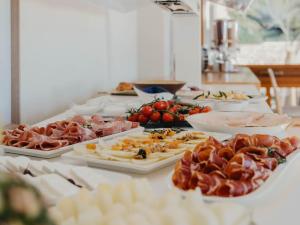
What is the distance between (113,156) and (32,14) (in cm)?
138

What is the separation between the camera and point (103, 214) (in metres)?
0.49

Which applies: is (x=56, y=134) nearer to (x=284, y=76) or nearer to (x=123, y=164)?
(x=123, y=164)

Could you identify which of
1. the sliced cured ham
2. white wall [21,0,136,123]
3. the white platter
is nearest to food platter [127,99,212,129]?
the sliced cured ham

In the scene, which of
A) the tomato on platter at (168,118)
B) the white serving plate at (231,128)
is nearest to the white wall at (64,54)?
the tomato on platter at (168,118)

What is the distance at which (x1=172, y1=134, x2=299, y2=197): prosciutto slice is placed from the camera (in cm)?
68

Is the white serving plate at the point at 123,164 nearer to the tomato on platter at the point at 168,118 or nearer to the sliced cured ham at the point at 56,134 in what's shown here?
the sliced cured ham at the point at 56,134

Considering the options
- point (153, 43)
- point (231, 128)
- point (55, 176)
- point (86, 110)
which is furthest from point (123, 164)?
point (153, 43)

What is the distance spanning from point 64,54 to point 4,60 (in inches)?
23.5

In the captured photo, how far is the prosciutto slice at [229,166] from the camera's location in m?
0.68

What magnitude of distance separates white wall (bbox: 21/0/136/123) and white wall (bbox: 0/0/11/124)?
8cm

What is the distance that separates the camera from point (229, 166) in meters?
0.72

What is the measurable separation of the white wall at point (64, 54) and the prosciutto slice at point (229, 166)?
4.73ft

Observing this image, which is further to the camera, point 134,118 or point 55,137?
point 134,118

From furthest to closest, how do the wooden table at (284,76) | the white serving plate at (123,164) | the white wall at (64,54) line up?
the wooden table at (284,76) < the white wall at (64,54) < the white serving plate at (123,164)
